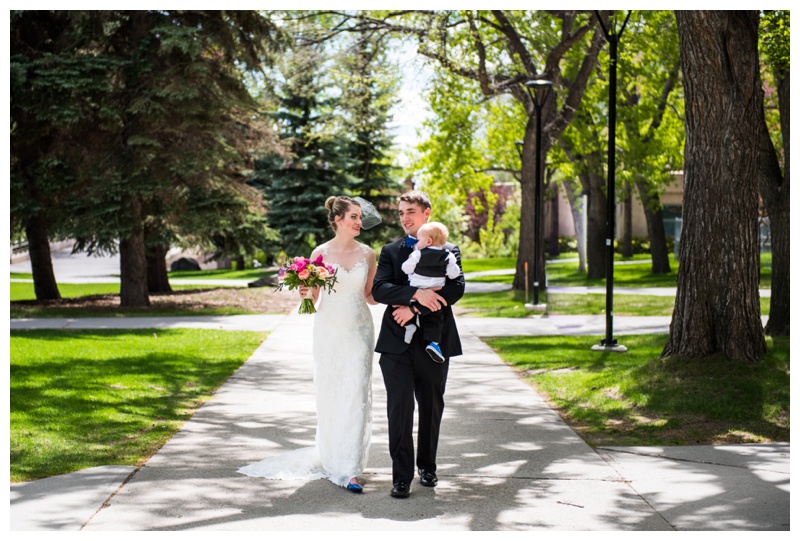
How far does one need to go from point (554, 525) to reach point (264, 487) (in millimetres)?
2096

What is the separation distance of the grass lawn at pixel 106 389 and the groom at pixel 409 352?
7.55ft

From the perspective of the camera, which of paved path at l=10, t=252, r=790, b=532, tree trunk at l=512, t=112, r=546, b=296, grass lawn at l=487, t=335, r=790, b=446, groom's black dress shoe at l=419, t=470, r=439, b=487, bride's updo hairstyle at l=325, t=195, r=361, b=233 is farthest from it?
tree trunk at l=512, t=112, r=546, b=296

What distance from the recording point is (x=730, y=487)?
7.14 m

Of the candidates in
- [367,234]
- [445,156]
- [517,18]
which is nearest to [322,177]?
[367,234]

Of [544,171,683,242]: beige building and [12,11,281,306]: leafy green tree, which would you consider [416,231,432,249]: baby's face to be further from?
[544,171,683,242]: beige building

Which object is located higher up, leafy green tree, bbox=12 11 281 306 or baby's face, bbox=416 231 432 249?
leafy green tree, bbox=12 11 281 306

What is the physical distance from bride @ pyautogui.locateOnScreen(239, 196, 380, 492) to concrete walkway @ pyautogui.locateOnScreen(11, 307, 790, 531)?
329 millimetres

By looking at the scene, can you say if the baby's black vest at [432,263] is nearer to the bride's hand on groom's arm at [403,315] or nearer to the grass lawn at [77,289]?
the bride's hand on groom's arm at [403,315]

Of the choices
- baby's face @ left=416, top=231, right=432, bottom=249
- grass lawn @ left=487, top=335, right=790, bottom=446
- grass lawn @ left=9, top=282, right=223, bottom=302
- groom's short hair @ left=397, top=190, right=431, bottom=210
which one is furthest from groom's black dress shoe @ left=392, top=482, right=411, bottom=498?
grass lawn @ left=9, top=282, right=223, bottom=302

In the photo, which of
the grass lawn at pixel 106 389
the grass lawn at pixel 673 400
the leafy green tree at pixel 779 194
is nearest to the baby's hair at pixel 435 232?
the grass lawn at pixel 673 400

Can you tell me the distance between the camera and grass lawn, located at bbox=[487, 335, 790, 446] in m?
9.49

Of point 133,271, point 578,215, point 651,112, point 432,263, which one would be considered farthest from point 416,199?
point 578,215

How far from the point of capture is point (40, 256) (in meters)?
28.0

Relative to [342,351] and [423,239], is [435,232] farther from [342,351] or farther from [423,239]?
[342,351]
